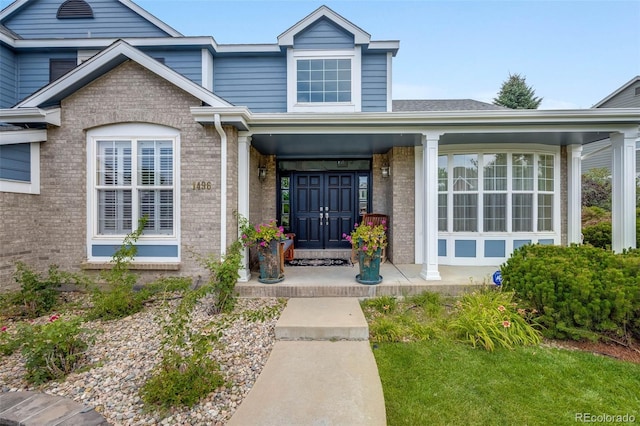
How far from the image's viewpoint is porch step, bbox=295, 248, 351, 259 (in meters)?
7.50

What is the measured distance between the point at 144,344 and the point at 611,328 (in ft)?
16.9

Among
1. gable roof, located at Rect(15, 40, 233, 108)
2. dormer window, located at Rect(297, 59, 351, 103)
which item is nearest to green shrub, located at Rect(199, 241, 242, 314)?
gable roof, located at Rect(15, 40, 233, 108)

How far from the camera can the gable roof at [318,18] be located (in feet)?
23.2

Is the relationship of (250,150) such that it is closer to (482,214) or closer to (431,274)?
(431,274)

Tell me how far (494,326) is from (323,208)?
4953 millimetres

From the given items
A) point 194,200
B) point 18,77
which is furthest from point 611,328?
point 18,77

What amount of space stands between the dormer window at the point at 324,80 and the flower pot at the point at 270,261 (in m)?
4.00

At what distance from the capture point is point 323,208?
7.77 metres

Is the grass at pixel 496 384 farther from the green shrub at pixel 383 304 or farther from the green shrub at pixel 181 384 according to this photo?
the green shrub at pixel 181 384

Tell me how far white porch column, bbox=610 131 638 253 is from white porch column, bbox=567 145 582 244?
127 cm

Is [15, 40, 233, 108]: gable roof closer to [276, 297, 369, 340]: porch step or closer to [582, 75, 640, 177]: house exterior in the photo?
[276, 297, 369, 340]: porch step

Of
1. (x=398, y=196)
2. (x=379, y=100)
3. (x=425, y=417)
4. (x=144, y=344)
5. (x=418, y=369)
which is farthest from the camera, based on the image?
(x=379, y=100)

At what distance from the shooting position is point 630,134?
5223 millimetres

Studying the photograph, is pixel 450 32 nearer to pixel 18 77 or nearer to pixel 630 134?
pixel 630 134
